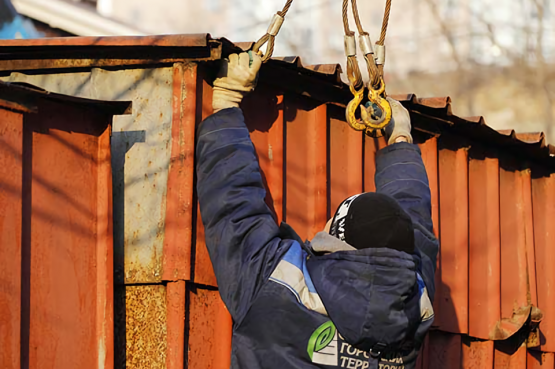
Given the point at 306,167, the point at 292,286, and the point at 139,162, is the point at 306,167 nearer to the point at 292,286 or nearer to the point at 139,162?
the point at 139,162

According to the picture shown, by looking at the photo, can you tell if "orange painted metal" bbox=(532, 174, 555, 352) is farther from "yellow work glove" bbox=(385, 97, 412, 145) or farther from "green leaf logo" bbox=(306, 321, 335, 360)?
"green leaf logo" bbox=(306, 321, 335, 360)

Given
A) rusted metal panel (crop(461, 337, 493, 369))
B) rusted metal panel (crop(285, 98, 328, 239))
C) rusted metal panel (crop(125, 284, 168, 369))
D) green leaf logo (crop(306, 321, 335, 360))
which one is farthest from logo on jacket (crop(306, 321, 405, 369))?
rusted metal panel (crop(461, 337, 493, 369))

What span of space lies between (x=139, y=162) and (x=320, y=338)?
123 centimetres

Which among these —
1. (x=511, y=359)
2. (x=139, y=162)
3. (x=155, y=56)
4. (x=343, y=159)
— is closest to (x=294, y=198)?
(x=343, y=159)

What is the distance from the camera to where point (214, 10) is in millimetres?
20922

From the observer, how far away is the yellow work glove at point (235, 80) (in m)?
3.84

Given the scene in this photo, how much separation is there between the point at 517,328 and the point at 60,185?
3647 millimetres

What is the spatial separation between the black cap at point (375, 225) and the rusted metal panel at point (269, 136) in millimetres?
899

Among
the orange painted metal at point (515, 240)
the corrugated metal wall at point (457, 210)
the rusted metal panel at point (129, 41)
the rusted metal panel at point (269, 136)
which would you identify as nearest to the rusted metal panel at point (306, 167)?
the corrugated metal wall at point (457, 210)

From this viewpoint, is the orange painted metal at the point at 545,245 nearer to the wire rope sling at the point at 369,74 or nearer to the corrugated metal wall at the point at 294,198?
the corrugated metal wall at the point at 294,198

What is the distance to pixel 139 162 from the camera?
391cm

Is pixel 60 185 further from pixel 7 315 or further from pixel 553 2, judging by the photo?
pixel 553 2

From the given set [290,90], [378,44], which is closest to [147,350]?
[290,90]

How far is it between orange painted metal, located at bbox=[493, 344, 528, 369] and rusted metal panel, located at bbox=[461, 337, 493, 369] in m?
0.25
